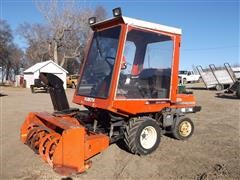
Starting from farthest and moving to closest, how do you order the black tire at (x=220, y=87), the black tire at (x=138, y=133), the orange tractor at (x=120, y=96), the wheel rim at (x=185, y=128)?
the black tire at (x=220, y=87) < the wheel rim at (x=185, y=128) < the black tire at (x=138, y=133) < the orange tractor at (x=120, y=96)

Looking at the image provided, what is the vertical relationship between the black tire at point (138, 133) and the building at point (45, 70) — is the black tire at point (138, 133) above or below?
below

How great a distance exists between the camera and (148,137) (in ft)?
22.8

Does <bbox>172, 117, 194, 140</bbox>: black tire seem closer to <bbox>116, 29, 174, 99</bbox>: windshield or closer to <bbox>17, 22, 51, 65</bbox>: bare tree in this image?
<bbox>116, 29, 174, 99</bbox>: windshield

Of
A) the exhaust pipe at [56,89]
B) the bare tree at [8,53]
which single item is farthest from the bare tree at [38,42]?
the exhaust pipe at [56,89]

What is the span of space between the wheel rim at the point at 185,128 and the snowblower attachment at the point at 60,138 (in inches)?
96.6

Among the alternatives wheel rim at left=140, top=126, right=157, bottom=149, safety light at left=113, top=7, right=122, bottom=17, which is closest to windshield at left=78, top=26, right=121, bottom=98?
safety light at left=113, top=7, right=122, bottom=17

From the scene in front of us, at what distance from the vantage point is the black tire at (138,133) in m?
6.53

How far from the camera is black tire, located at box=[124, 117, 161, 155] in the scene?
653 cm

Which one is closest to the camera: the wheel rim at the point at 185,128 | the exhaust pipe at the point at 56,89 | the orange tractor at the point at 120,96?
the orange tractor at the point at 120,96

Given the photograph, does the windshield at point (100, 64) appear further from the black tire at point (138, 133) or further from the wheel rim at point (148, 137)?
the wheel rim at point (148, 137)

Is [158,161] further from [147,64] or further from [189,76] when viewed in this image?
[189,76]

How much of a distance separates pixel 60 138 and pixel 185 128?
3584 millimetres

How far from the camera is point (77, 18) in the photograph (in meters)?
44.9

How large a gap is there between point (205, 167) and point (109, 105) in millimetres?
2108
